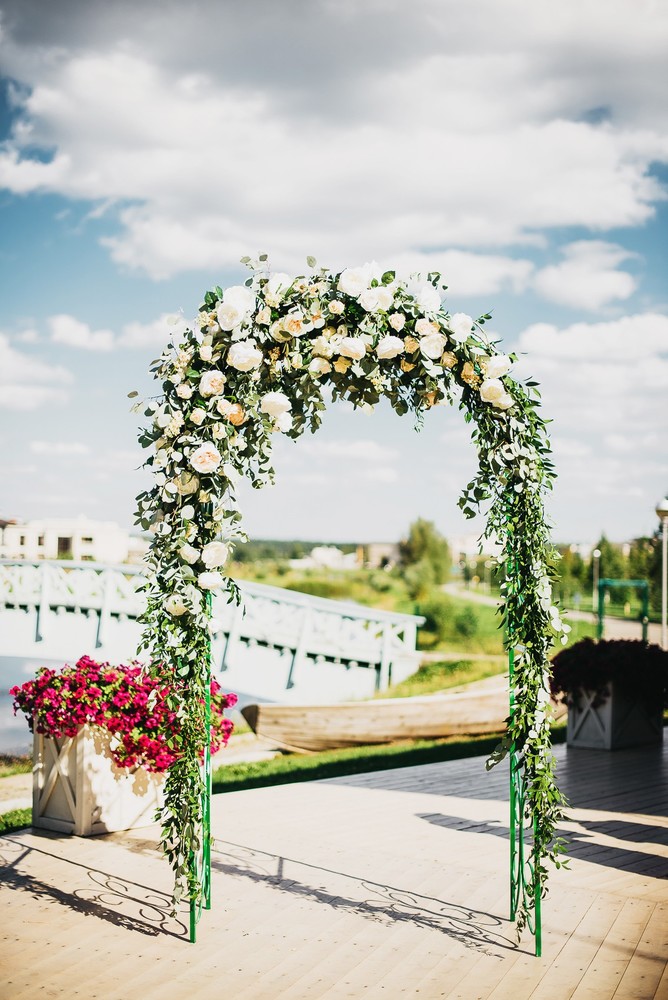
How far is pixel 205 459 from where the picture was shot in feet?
13.8

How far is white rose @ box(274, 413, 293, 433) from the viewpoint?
14.8 ft

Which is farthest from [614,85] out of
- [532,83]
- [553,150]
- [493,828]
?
[493,828]

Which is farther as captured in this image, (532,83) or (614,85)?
(614,85)

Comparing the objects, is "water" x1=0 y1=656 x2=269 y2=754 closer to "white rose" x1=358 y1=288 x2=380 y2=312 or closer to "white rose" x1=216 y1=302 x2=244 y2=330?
"white rose" x1=216 y1=302 x2=244 y2=330

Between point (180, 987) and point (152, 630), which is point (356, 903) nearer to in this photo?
point (180, 987)

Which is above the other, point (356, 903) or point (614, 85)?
point (614, 85)

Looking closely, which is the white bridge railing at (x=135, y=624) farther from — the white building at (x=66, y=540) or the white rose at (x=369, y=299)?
the white rose at (x=369, y=299)

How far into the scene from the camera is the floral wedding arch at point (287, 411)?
4.29m

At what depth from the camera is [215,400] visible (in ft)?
14.1

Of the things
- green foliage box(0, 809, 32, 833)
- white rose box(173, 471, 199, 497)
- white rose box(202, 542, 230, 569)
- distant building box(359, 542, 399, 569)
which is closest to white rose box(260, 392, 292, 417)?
white rose box(173, 471, 199, 497)

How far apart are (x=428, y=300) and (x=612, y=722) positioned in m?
7.46

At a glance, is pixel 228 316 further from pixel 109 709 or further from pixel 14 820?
pixel 14 820

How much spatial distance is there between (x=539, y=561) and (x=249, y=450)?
5.00 feet

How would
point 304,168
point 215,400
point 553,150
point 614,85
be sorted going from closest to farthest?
point 215,400 → point 614,85 → point 553,150 → point 304,168
